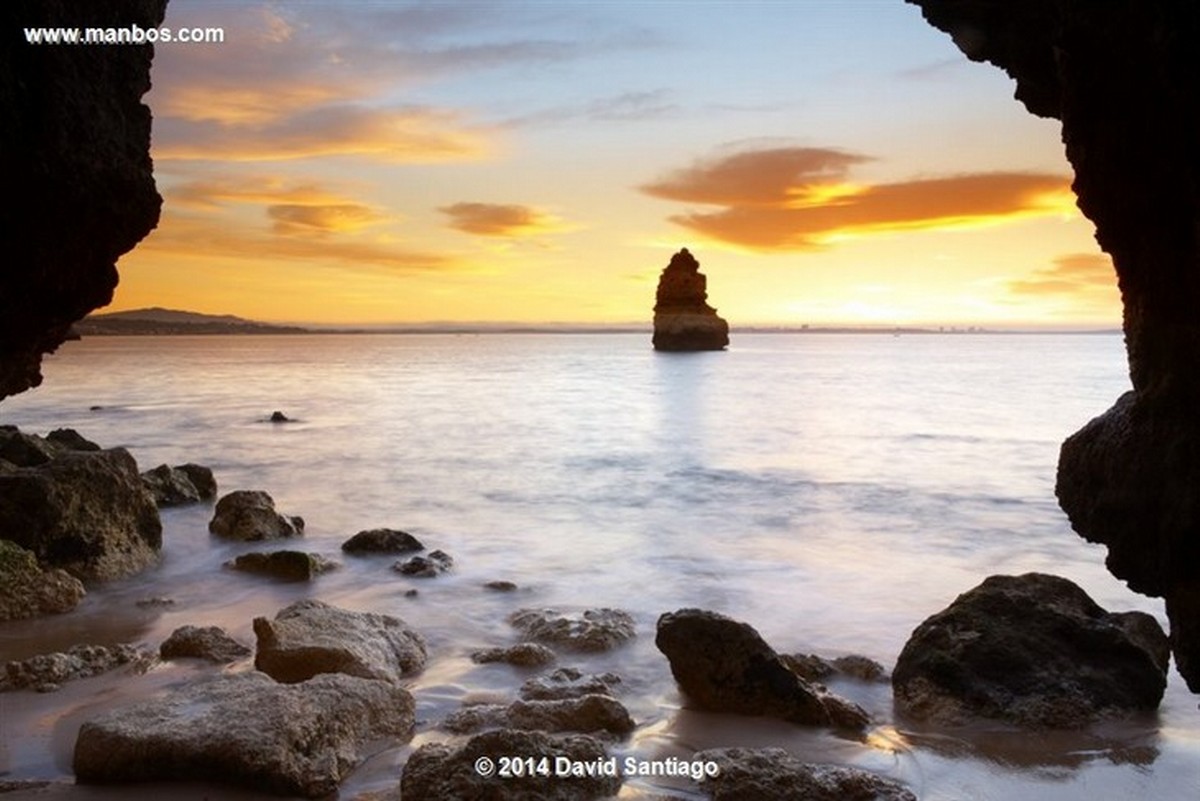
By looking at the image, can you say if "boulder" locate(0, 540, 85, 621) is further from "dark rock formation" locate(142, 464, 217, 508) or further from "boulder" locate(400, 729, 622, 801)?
"dark rock formation" locate(142, 464, 217, 508)

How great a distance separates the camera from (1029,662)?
5652mm

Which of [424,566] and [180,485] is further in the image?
[180,485]

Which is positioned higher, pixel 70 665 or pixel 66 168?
pixel 66 168

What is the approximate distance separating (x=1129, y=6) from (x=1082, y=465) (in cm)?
192

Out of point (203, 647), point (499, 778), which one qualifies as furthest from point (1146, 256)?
point (203, 647)

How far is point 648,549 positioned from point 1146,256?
8.27 m

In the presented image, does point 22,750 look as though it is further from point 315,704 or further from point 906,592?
point 906,592

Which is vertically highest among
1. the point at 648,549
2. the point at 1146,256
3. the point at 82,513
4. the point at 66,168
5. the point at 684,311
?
the point at 684,311

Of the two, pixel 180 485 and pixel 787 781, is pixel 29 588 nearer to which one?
pixel 180 485

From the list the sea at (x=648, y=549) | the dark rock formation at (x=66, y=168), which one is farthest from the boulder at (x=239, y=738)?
the dark rock formation at (x=66, y=168)

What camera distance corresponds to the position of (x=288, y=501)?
14.3 meters

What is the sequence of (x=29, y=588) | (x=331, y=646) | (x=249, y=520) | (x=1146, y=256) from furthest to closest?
(x=249, y=520)
(x=29, y=588)
(x=331, y=646)
(x=1146, y=256)

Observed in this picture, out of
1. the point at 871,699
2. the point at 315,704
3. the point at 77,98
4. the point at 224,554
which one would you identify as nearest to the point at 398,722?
the point at 315,704

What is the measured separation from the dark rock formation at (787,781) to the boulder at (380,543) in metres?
6.22
